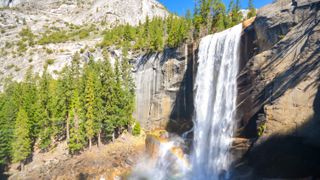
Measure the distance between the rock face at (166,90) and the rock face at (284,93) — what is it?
49.1ft

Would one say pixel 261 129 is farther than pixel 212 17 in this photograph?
No

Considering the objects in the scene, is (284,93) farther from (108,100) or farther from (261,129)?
(108,100)

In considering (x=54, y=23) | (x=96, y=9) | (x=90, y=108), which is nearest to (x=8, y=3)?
(x=54, y=23)

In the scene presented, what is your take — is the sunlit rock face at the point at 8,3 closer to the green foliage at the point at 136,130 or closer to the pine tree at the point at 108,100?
the pine tree at the point at 108,100

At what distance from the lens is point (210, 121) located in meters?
33.3

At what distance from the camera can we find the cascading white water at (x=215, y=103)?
95.9ft

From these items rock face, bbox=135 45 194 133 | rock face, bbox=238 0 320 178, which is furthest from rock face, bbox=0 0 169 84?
rock face, bbox=238 0 320 178

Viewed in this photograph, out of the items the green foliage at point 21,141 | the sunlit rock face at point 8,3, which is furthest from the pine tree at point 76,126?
the sunlit rock face at point 8,3

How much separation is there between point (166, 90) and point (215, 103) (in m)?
13.3

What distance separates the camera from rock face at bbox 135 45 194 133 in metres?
42.1

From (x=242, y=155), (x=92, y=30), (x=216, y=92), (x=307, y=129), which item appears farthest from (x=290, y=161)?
(x=92, y=30)

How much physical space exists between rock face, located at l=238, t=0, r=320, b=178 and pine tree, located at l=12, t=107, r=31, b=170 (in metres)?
31.7

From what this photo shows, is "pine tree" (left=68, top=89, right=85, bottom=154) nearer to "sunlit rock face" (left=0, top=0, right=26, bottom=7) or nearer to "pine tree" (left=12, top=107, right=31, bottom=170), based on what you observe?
"pine tree" (left=12, top=107, right=31, bottom=170)

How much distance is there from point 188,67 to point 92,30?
6948 cm
